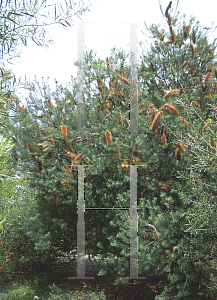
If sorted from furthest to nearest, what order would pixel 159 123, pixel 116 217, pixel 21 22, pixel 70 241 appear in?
pixel 70 241, pixel 116 217, pixel 159 123, pixel 21 22

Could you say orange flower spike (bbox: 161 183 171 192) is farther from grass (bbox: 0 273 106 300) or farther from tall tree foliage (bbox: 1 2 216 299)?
grass (bbox: 0 273 106 300)

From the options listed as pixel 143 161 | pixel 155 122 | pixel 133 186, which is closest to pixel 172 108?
pixel 155 122

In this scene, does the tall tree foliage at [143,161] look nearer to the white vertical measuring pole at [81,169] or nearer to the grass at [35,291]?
the white vertical measuring pole at [81,169]

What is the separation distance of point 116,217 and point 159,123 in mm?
1347

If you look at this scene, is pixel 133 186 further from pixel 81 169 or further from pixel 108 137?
pixel 81 169

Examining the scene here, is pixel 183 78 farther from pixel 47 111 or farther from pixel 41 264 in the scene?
pixel 41 264

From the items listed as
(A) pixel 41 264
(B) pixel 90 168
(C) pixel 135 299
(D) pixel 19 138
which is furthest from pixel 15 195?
(C) pixel 135 299

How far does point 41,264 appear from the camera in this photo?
209 inches

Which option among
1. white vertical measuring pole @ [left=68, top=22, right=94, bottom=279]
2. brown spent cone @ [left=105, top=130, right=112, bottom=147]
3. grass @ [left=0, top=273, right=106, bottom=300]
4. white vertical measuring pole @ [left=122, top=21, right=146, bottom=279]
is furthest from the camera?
white vertical measuring pole @ [left=68, top=22, right=94, bottom=279]

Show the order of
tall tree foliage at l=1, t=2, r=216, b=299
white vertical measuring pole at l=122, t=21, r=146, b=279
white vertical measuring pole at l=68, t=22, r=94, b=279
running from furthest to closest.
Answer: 1. white vertical measuring pole at l=68, t=22, r=94, b=279
2. white vertical measuring pole at l=122, t=21, r=146, b=279
3. tall tree foliage at l=1, t=2, r=216, b=299

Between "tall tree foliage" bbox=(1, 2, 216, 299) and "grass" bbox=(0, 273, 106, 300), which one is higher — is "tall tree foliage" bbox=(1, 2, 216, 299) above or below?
above

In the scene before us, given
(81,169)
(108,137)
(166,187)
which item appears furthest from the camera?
(81,169)

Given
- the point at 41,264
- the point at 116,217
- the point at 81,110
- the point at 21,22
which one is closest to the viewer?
the point at 21,22

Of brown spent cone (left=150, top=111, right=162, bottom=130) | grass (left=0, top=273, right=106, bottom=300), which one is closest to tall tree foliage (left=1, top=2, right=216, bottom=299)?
brown spent cone (left=150, top=111, right=162, bottom=130)
